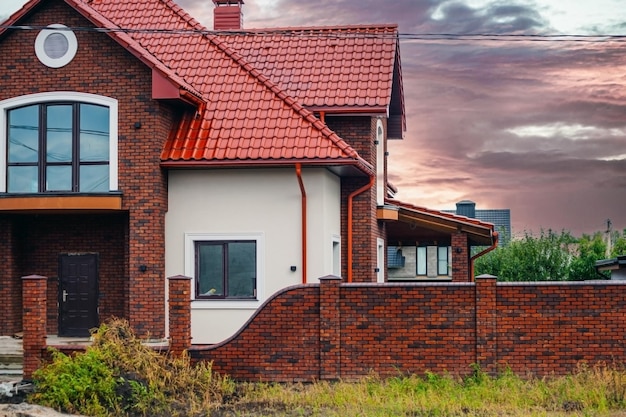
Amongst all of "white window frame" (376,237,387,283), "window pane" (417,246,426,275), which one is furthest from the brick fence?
"window pane" (417,246,426,275)

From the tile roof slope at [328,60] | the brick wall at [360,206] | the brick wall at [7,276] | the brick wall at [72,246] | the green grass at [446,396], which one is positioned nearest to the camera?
the green grass at [446,396]

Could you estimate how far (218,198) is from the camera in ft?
65.9

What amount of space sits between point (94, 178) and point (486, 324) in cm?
843

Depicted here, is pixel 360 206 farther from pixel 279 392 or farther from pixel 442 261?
pixel 442 261

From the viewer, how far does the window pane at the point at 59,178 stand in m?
19.7

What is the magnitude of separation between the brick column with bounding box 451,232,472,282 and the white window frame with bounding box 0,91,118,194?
36.3ft

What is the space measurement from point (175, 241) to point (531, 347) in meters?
7.62

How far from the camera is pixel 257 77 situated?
21.6 meters

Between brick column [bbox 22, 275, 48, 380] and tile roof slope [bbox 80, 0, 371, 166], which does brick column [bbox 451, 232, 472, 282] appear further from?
brick column [bbox 22, 275, 48, 380]

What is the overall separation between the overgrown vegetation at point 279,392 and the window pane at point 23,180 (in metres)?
4.47

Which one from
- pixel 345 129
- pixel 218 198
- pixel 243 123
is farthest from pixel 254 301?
pixel 345 129

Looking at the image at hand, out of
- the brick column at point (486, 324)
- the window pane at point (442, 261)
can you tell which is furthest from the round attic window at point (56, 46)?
the window pane at point (442, 261)

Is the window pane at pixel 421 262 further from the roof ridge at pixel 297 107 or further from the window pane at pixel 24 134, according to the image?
the window pane at pixel 24 134

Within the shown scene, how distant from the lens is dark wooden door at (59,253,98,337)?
20.6 metres
